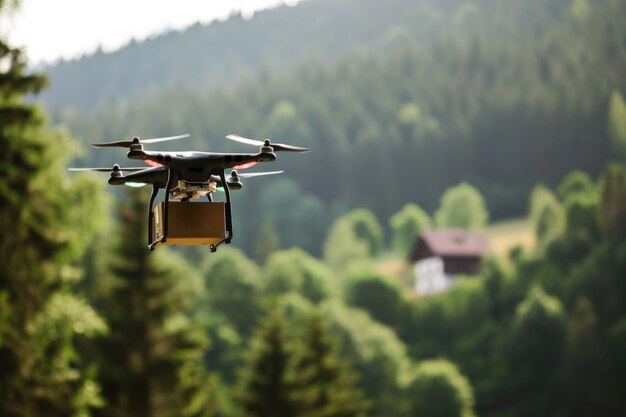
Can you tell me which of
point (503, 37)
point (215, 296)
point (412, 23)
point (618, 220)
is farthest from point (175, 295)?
point (412, 23)

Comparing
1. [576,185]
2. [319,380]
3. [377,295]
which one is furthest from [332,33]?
[319,380]

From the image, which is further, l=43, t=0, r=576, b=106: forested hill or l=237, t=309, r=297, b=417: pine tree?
l=43, t=0, r=576, b=106: forested hill

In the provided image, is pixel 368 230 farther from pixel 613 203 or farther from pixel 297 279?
pixel 613 203

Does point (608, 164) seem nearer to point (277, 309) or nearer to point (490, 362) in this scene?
point (490, 362)

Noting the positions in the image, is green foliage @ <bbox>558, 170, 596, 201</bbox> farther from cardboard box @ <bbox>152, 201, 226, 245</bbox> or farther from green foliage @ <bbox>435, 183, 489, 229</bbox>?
cardboard box @ <bbox>152, 201, 226, 245</bbox>

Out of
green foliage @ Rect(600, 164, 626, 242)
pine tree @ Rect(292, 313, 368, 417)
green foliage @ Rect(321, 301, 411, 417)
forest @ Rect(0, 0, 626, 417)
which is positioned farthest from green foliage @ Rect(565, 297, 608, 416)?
pine tree @ Rect(292, 313, 368, 417)

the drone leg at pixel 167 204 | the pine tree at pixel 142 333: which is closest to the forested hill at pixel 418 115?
the pine tree at pixel 142 333
